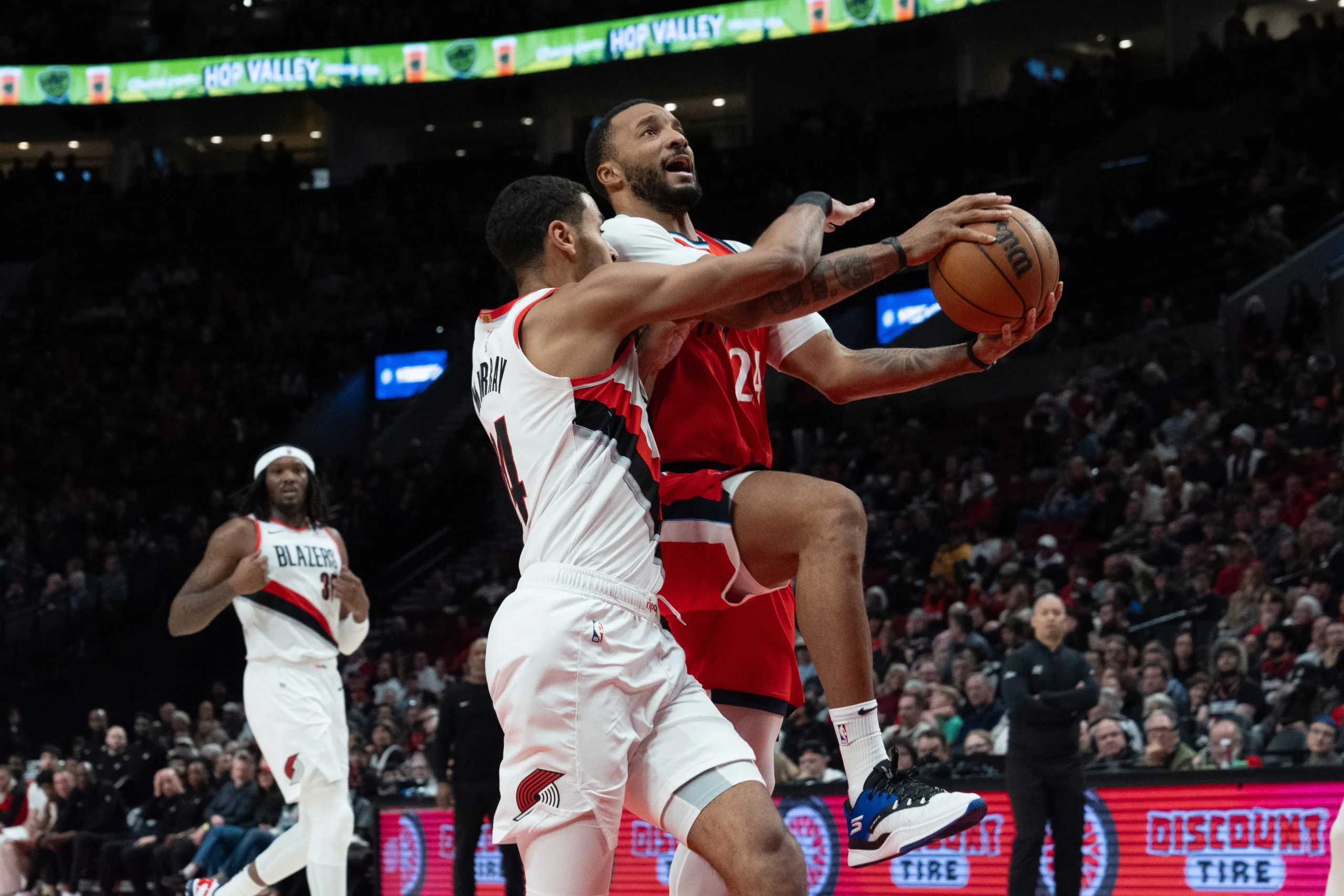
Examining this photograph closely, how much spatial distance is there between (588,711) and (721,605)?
29.9 inches

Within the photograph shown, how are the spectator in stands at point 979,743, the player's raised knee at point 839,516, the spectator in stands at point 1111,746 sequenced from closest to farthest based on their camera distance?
the player's raised knee at point 839,516 → the spectator in stands at point 1111,746 → the spectator in stands at point 979,743

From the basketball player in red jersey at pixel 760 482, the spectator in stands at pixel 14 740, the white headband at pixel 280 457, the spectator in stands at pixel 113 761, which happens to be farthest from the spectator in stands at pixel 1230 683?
the spectator in stands at pixel 14 740

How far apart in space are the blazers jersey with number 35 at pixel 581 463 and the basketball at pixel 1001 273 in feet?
3.25

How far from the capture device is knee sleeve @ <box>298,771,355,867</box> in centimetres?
790

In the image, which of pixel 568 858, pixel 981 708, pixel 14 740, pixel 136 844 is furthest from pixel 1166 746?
pixel 14 740

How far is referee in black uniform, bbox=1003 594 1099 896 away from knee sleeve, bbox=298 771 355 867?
3518 millimetres

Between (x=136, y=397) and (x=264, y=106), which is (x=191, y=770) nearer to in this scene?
(x=136, y=397)

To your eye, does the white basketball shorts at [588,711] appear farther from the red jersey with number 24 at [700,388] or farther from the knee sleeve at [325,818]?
the knee sleeve at [325,818]

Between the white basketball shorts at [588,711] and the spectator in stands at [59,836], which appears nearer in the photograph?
the white basketball shorts at [588,711]

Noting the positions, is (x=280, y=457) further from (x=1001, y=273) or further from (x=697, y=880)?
(x=1001, y=273)

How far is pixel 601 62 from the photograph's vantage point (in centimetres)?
2900

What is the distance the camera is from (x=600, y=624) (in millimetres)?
Result: 3781

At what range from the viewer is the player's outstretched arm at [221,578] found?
8039 mm

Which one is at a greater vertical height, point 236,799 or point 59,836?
point 236,799
